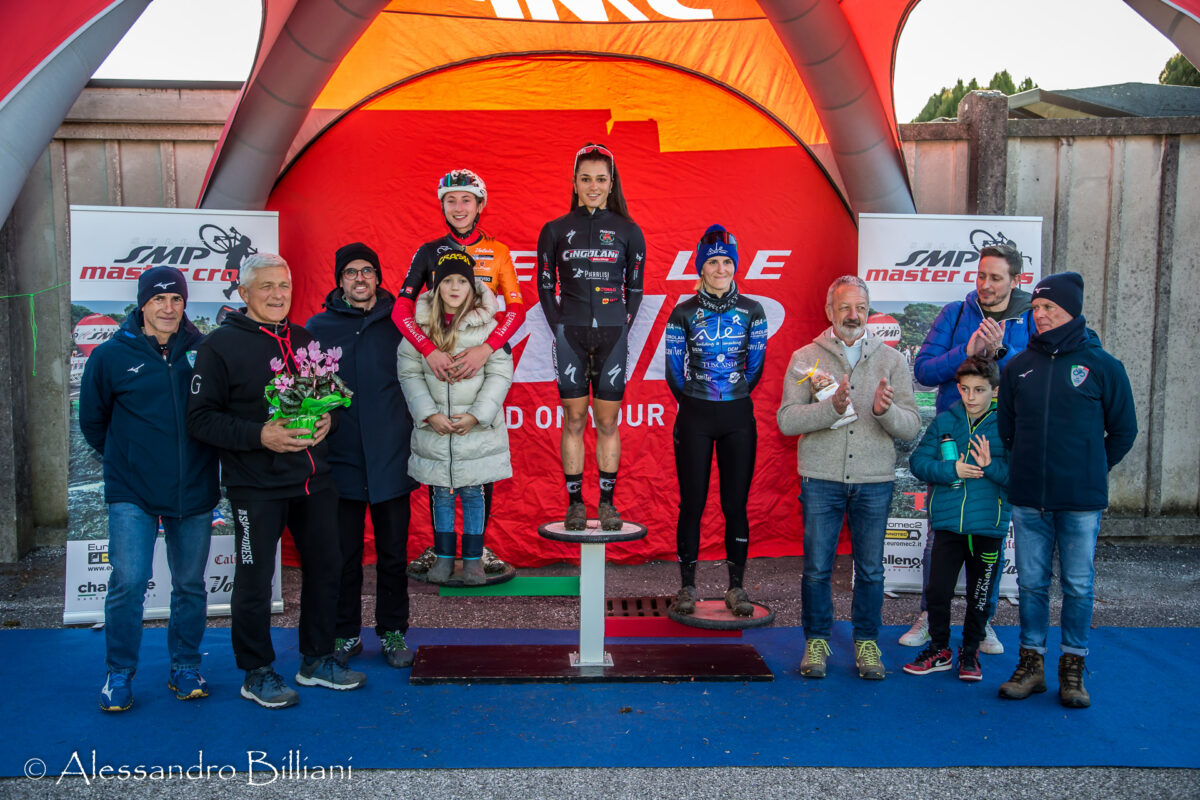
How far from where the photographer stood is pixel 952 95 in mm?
16172

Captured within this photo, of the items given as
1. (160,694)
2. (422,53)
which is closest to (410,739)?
(160,694)

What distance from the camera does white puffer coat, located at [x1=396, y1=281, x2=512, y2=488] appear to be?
4.29 metres

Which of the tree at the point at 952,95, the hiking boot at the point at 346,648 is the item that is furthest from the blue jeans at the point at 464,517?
the tree at the point at 952,95

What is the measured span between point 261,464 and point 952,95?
52.1ft

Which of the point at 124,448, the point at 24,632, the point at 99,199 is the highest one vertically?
the point at 99,199

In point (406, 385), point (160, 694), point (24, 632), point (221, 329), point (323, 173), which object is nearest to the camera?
point (221, 329)

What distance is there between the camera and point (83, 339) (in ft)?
15.9

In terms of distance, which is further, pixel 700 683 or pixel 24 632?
pixel 24 632

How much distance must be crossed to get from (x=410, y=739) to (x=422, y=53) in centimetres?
449

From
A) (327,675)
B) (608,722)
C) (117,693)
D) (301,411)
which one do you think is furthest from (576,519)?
(117,693)

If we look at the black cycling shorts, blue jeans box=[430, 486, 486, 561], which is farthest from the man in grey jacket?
blue jeans box=[430, 486, 486, 561]

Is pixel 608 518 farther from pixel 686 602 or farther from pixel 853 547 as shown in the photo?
pixel 853 547

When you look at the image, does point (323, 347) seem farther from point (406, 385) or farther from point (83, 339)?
point (83, 339)

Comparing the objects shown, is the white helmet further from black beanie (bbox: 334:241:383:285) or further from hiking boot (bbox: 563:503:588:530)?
hiking boot (bbox: 563:503:588:530)
